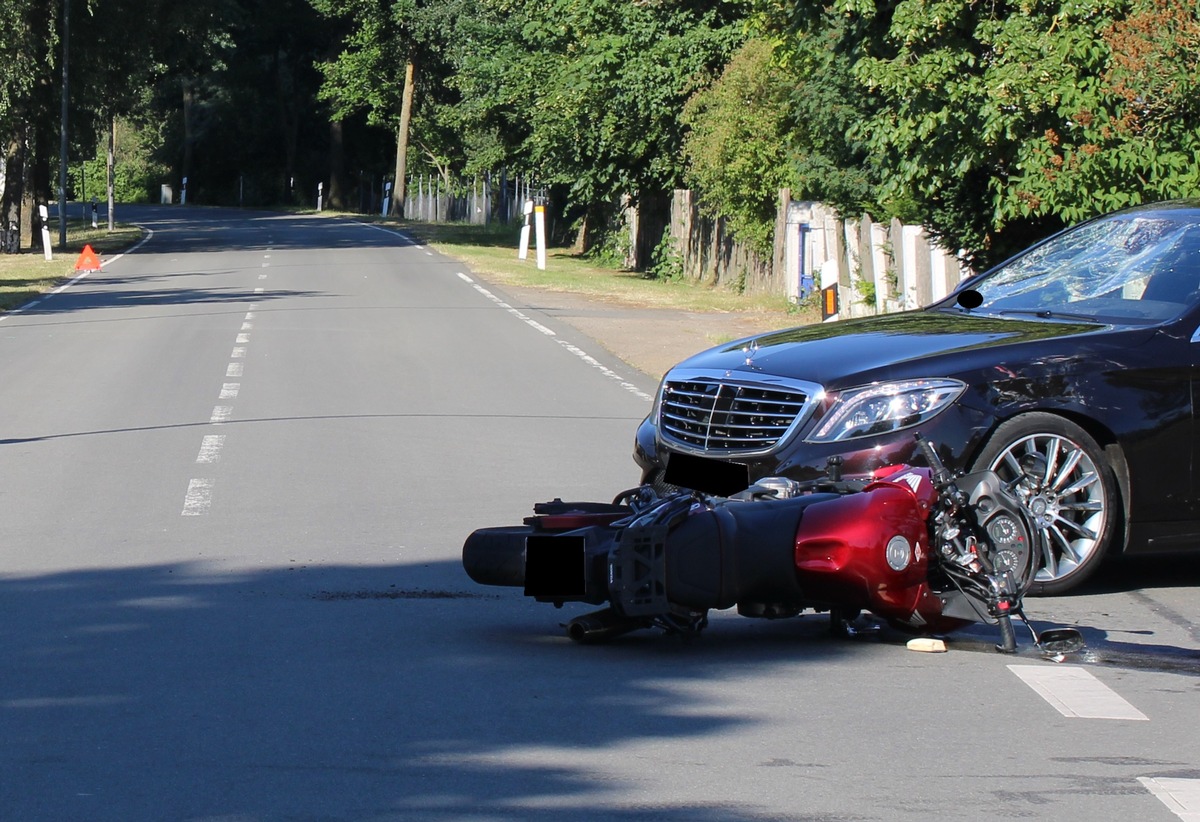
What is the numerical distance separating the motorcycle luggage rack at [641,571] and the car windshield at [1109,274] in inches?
116

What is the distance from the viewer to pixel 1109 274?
814cm

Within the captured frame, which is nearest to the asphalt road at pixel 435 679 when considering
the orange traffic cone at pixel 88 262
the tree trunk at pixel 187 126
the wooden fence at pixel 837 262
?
the wooden fence at pixel 837 262

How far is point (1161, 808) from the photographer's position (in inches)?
177

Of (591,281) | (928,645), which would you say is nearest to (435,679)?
(928,645)

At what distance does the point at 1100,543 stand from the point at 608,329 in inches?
590

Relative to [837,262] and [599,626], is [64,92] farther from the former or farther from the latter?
[599,626]

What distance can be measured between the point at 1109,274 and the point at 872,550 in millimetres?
2915

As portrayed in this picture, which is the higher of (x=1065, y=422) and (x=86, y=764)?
(x=1065, y=422)

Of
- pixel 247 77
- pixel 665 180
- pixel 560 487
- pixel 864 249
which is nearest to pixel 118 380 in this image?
pixel 560 487

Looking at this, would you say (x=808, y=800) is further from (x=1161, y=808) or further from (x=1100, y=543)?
(x=1100, y=543)

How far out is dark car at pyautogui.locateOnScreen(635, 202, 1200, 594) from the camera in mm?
6992

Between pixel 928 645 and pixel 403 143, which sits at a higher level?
pixel 403 143

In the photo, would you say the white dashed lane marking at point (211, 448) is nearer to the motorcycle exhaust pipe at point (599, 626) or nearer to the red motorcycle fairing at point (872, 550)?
the motorcycle exhaust pipe at point (599, 626)

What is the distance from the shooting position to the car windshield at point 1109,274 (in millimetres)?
7782
